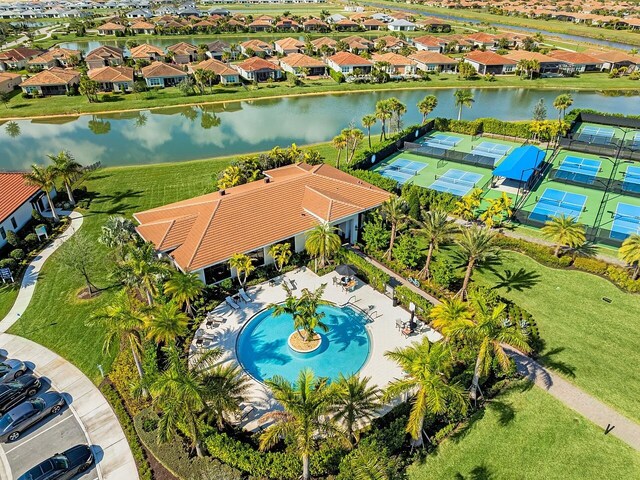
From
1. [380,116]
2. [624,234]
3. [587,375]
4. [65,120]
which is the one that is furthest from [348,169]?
[65,120]

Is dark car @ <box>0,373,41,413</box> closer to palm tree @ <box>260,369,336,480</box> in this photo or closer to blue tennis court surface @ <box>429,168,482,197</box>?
palm tree @ <box>260,369,336,480</box>

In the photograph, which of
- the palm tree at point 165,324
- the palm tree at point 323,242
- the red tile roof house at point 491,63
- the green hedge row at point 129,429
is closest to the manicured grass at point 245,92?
the red tile roof house at point 491,63

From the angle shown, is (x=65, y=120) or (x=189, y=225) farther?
(x=65, y=120)

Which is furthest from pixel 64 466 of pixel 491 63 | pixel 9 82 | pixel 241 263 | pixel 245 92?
pixel 491 63

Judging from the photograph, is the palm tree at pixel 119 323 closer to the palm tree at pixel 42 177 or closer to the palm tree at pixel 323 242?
the palm tree at pixel 323 242

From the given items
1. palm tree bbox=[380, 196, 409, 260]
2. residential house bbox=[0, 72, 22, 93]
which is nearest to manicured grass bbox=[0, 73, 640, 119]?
residential house bbox=[0, 72, 22, 93]

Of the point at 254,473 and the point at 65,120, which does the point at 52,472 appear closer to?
the point at 254,473
